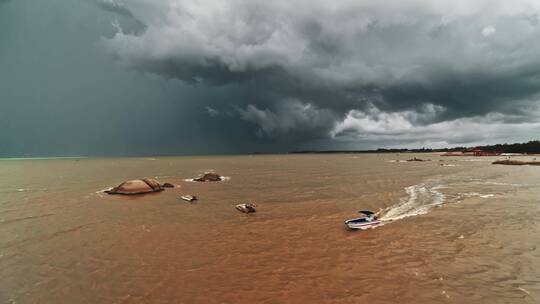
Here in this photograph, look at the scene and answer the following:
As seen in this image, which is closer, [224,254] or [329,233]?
[224,254]

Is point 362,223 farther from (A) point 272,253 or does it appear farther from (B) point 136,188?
(B) point 136,188

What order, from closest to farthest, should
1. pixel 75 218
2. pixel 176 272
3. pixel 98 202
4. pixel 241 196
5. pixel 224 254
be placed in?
pixel 176 272
pixel 224 254
pixel 75 218
pixel 98 202
pixel 241 196

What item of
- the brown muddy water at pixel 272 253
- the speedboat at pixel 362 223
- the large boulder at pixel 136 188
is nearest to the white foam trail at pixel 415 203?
the brown muddy water at pixel 272 253

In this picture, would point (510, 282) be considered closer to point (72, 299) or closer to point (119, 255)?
point (72, 299)

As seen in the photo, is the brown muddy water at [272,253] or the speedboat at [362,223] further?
the speedboat at [362,223]

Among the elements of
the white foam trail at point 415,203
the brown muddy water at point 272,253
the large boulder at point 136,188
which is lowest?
the brown muddy water at point 272,253

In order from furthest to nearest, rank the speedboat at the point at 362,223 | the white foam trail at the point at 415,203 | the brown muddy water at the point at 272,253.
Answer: the white foam trail at the point at 415,203, the speedboat at the point at 362,223, the brown muddy water at the point at 272,253

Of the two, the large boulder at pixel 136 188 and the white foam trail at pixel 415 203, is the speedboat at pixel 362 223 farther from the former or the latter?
the large boulder at pixel 136 188

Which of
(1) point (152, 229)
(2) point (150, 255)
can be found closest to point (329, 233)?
(2) point (150, 255)
